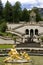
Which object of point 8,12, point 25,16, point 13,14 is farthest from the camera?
point 25,16

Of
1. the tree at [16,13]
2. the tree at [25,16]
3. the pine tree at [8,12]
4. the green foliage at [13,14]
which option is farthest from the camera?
the tree at [25,16]

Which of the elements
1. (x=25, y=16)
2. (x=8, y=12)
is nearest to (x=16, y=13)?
(x=8, y=12)

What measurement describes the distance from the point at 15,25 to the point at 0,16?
40.1 ft

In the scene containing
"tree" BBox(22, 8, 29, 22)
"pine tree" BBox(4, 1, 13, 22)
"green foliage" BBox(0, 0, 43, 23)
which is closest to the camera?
"green foliage" BBox(0, 0, 43, 23)

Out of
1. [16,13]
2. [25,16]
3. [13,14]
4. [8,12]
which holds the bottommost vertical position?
[25,16]

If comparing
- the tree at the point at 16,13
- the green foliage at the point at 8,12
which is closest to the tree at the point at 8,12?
the green foliage at the point at 8,12

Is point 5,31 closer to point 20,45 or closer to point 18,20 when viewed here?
point 18,20

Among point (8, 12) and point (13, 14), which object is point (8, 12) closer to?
point (8, 12)

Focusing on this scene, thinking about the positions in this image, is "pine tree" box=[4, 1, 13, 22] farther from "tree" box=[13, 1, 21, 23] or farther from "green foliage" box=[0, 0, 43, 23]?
"tree" box=[13, 1, 21, 23]

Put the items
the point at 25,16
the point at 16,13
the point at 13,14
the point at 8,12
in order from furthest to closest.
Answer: the point at 25,16 → the point at 8,12 → the point at 16,13 → the point at 13,14

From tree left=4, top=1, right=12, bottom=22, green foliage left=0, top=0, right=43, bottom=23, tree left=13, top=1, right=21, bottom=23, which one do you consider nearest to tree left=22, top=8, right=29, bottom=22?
green foliage left=0, top=0, right=43, bottom=23

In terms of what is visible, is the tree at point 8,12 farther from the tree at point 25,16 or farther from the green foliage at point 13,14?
the tree at point 25,16

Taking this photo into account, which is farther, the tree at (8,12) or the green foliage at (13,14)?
the tree at (8,12)

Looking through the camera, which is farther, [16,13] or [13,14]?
[16,13]
